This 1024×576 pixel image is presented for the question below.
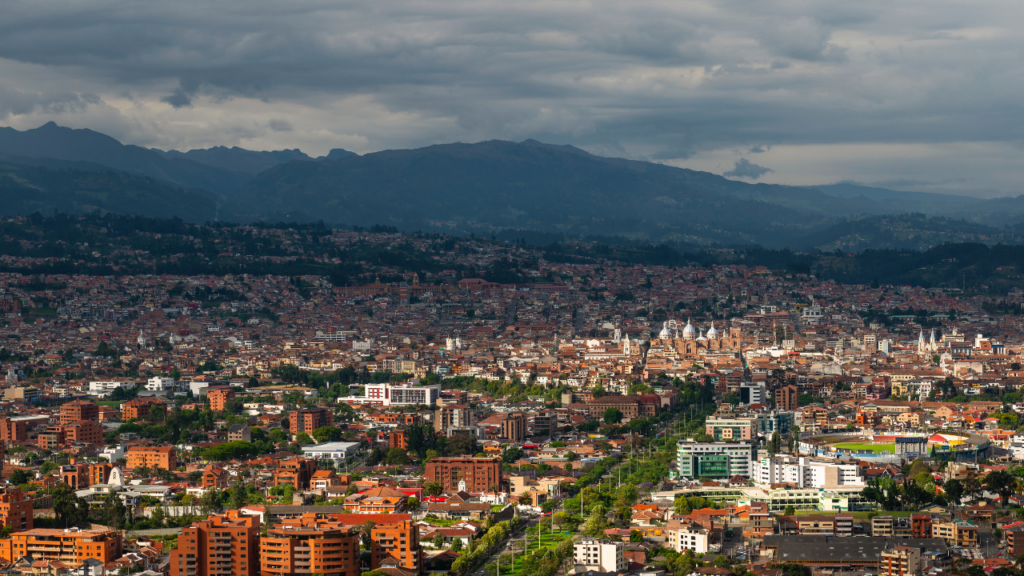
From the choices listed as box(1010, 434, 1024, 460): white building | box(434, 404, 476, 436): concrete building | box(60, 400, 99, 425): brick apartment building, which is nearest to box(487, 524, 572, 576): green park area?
box(1010, 434, 1024, 460): white building

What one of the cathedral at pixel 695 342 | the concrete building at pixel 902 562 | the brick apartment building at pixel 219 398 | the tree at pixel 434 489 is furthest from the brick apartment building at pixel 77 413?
the cathedral at pixel 695 342

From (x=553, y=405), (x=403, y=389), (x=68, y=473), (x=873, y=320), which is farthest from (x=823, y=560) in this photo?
(x=873, y=320)

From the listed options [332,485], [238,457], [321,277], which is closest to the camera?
[332,485]

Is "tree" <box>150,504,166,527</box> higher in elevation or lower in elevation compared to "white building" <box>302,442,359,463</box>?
higher

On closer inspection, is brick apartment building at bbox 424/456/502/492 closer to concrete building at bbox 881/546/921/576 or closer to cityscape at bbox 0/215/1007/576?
cityscape at bbox 0/215/1007/576

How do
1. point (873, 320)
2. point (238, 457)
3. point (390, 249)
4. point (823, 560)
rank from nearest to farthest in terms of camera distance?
point (823, 560) → point (238, 457) → point (873, 320) → point (390, 249)

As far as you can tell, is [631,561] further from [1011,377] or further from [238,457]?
[1011,377]

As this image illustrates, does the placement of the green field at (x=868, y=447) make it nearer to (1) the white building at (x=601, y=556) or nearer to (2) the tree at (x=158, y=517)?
(1) the white building at (x=601, y=556)
